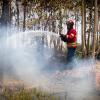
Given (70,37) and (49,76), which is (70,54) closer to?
(70,37)

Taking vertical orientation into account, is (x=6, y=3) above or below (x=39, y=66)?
above

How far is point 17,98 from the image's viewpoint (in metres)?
8.62

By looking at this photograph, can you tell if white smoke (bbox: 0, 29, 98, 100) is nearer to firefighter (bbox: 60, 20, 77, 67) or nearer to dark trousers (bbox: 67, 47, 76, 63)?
dark trousers (bbox: 67, 47, 76, 63)

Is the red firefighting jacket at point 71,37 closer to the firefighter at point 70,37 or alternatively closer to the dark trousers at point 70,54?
the firefighter at point 70,37

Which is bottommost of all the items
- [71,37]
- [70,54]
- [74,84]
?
[74,84]

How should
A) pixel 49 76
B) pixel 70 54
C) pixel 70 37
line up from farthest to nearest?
pixel 70 54 < pixel 49 76 < pixel 70 37

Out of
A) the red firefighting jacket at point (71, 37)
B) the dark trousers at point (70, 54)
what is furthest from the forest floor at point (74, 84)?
the red firefighting jacket at point (71, 37)

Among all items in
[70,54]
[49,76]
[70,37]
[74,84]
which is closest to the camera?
[74,84]

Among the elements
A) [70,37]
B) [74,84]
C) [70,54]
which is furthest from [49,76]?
[74,84]

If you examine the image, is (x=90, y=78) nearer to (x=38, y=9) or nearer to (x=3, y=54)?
(x=3, y=54)

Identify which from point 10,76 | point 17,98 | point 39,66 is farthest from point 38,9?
point 17,98

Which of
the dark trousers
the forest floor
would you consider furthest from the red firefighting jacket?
the forest floor

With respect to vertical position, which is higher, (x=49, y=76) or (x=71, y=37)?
(x=71, y=37)

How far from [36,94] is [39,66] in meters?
6.89
